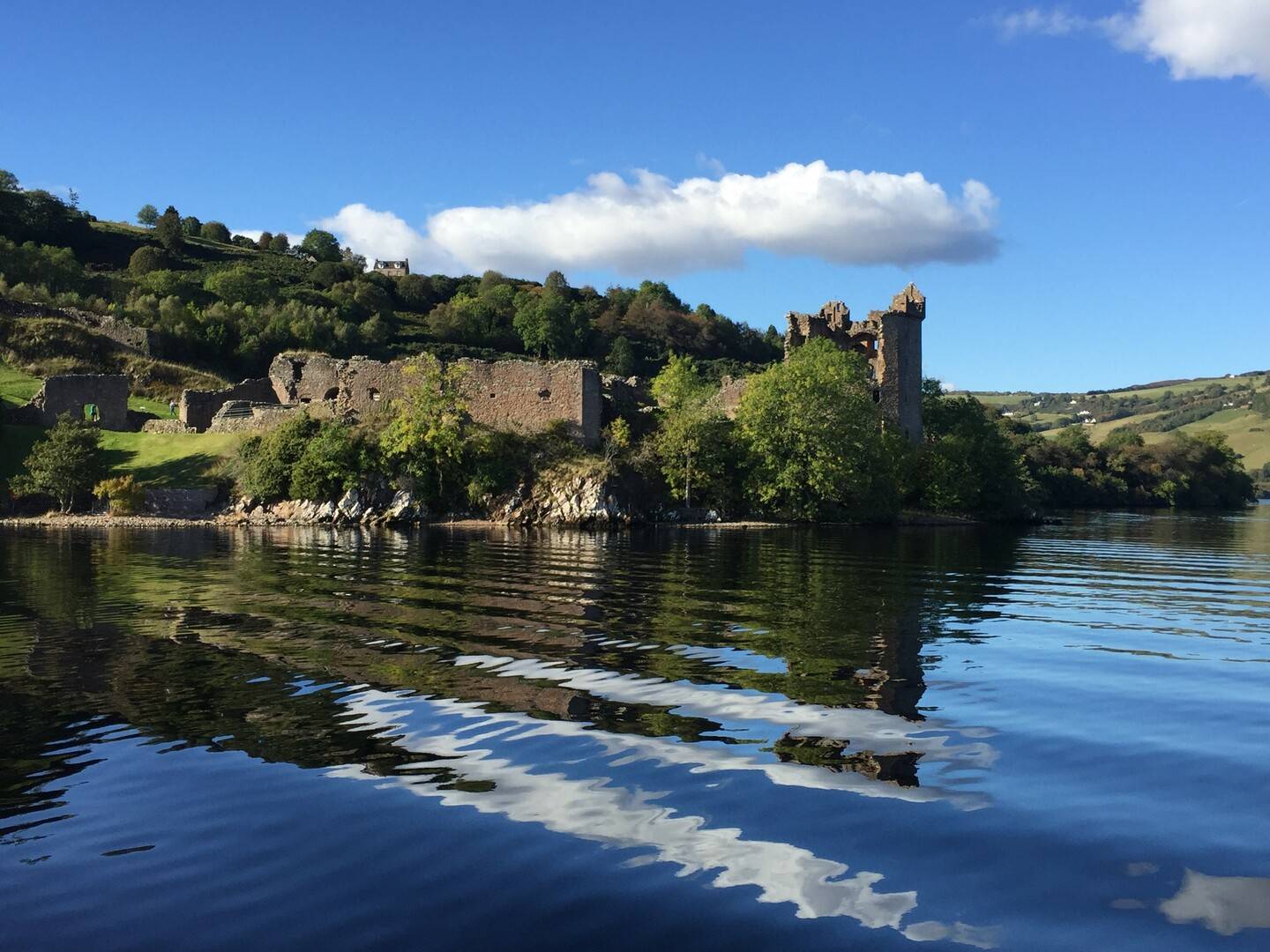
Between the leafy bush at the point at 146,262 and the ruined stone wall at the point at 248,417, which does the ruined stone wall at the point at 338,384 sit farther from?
the leafy bush at the point at 146,262

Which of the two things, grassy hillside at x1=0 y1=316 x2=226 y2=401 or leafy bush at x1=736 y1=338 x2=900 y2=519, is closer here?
leafy bush at x1=736 y1=338 x2=900 y2=519

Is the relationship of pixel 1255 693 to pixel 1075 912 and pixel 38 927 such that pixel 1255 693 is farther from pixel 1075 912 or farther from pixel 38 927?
pixel 38 927

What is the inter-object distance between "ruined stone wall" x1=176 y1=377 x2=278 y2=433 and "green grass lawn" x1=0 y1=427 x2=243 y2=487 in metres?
1.67

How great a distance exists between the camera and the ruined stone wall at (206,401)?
180ft

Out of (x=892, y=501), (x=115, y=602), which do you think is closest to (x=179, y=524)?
(x=115, y=602)

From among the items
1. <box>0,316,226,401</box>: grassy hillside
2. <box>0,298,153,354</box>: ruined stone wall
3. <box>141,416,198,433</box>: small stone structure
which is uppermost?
<box>0,298,153,354</box>: ruined stone wall

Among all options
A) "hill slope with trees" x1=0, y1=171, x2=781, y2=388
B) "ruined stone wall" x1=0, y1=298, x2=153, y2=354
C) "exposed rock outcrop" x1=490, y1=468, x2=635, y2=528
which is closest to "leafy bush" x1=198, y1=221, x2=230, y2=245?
"hill slope with trees" x1=0, y1=171, x2=781, y2=388

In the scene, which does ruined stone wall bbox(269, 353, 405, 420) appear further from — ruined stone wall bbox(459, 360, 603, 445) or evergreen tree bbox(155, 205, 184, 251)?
evergreen tree bbox(155, 205, 184, 251)

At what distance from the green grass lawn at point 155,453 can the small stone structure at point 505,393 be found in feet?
16.8

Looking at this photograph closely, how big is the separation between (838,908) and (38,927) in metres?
4.19

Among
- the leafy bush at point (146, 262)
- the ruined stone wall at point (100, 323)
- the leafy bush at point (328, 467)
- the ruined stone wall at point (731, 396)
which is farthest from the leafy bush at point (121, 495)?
the leafy bush at point (146, 262)

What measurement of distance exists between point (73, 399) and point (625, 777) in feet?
176

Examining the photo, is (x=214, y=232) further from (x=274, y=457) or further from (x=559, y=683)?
(x=559, y=683)

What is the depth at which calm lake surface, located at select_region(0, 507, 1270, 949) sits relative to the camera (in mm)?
5723
